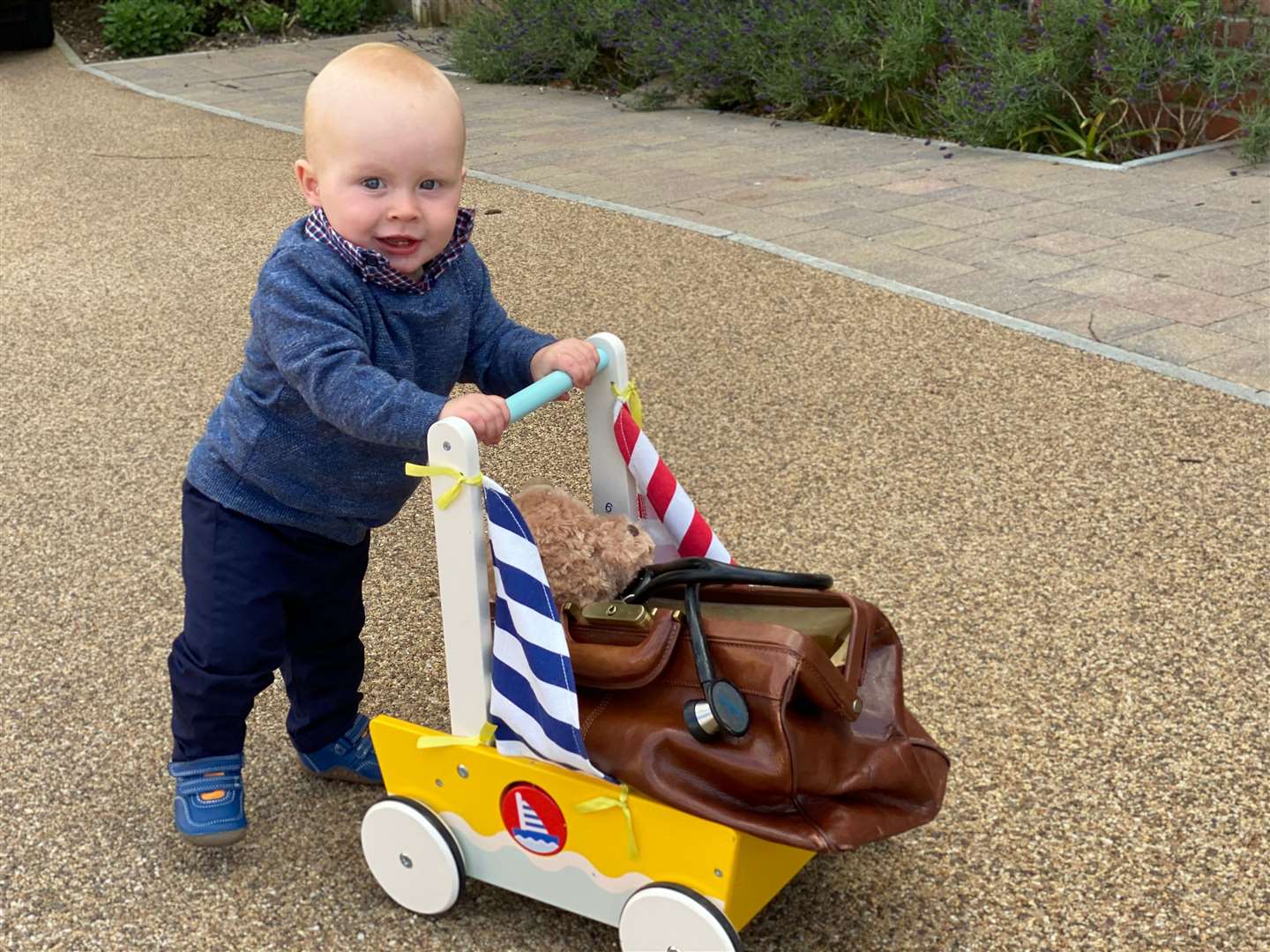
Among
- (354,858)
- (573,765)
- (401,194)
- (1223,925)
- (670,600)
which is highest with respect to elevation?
(401,194)

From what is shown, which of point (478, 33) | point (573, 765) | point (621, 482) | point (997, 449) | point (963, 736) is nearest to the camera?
point (573, 765)

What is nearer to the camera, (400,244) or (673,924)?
(673,924)

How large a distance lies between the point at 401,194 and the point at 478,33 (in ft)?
26.8

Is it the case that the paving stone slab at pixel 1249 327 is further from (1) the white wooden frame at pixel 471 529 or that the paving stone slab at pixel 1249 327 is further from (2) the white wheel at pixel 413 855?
(2) the white wheel at pixel 413 855

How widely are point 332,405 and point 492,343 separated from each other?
15.5 inches

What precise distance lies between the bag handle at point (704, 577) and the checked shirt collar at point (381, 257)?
529 millimetres

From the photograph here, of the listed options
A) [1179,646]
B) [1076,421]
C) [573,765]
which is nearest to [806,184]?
[1076,421]

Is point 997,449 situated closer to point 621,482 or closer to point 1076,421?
point 1076,421

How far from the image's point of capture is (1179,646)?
107 inches

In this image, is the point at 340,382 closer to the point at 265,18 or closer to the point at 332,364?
the point at 332,364

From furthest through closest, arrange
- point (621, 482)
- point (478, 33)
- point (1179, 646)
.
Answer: point (478, 33), point (1179, 646), point (621, 482)

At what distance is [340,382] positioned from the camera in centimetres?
189

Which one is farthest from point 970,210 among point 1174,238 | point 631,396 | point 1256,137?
point 631,396

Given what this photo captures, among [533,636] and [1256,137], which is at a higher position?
[1256,137]
